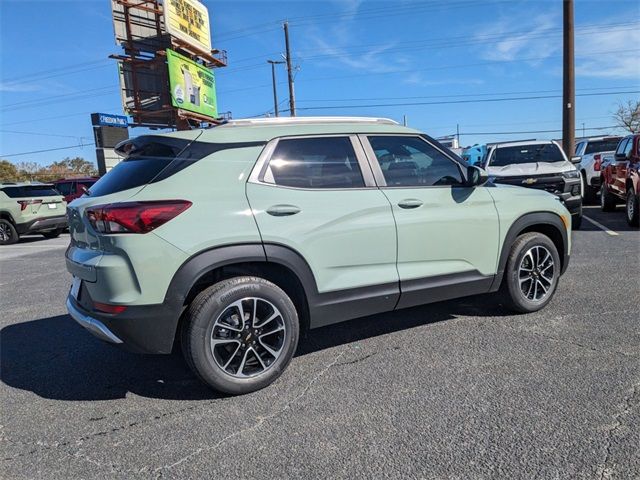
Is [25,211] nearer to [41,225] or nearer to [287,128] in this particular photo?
[41,225]

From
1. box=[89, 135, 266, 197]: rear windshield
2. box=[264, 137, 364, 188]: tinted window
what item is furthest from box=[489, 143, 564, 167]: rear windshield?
box=[89, 135, 266, 197]: rear windshield

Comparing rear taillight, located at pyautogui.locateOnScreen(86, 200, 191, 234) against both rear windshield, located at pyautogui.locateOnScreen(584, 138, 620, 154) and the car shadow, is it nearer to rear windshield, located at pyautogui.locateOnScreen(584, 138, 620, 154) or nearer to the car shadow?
the car shadow

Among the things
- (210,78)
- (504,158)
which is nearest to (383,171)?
(504,158)

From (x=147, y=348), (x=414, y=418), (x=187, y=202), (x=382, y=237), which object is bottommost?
(x=414, y=418)

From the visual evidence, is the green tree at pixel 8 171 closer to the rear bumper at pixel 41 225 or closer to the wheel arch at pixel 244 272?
the rear bumper at pixel 41 225

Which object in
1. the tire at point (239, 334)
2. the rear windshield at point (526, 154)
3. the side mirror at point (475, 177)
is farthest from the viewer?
the rear windshield at point (526, 154)

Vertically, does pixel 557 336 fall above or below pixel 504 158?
below

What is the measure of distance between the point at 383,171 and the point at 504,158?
290 inches

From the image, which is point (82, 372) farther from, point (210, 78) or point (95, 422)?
point (210, 78)

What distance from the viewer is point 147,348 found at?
3.03m

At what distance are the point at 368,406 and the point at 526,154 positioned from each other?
8630mm

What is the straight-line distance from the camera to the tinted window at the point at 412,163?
384cm

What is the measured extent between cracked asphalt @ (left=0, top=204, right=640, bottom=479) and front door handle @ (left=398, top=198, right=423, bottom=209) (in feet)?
3.71

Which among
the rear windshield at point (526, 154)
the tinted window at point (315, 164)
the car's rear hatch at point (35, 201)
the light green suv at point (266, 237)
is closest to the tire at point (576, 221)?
the rear windshield at point (526, 154)
